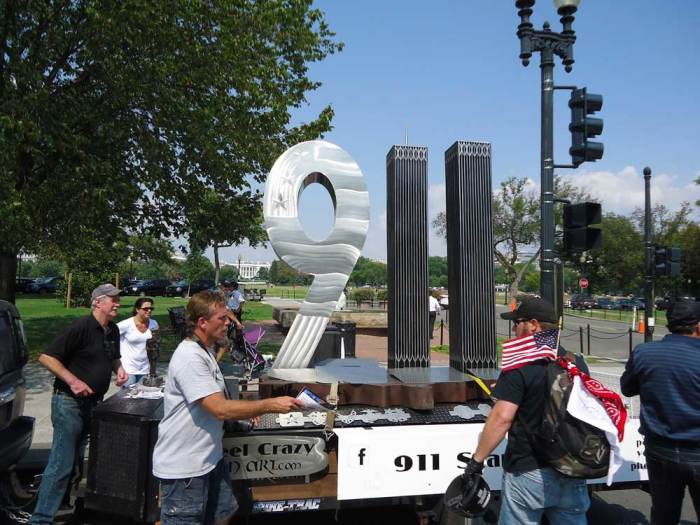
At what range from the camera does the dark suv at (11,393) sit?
12.8 feet

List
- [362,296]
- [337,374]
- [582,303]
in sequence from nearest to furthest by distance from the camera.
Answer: [337,374]
[362,296]
[582,303]

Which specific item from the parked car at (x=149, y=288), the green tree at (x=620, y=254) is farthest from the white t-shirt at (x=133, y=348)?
the parked car at (x=149, y=288)

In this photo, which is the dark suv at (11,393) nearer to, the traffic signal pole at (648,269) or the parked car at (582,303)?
the traffic signal pole at (648,269)

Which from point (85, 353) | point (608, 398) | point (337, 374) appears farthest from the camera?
point (337, 374)

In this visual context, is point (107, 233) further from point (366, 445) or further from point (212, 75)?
point (366, 445)

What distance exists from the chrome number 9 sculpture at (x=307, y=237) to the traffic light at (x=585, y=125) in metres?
2.80

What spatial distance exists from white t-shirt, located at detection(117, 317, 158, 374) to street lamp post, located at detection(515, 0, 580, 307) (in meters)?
4.58

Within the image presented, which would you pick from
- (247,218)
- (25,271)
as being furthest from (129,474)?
(25,271)

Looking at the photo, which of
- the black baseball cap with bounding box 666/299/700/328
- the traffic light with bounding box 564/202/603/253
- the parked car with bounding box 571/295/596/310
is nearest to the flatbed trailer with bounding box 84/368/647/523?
the black baseball cap with bounding box 666/299/700/328

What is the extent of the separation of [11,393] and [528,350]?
12.2 ft

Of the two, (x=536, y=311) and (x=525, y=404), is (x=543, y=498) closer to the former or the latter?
(x=525, y=404)

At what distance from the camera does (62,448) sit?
3.84m

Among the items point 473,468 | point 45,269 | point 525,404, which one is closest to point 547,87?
point 525,404

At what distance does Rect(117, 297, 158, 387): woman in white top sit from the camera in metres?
5.74
